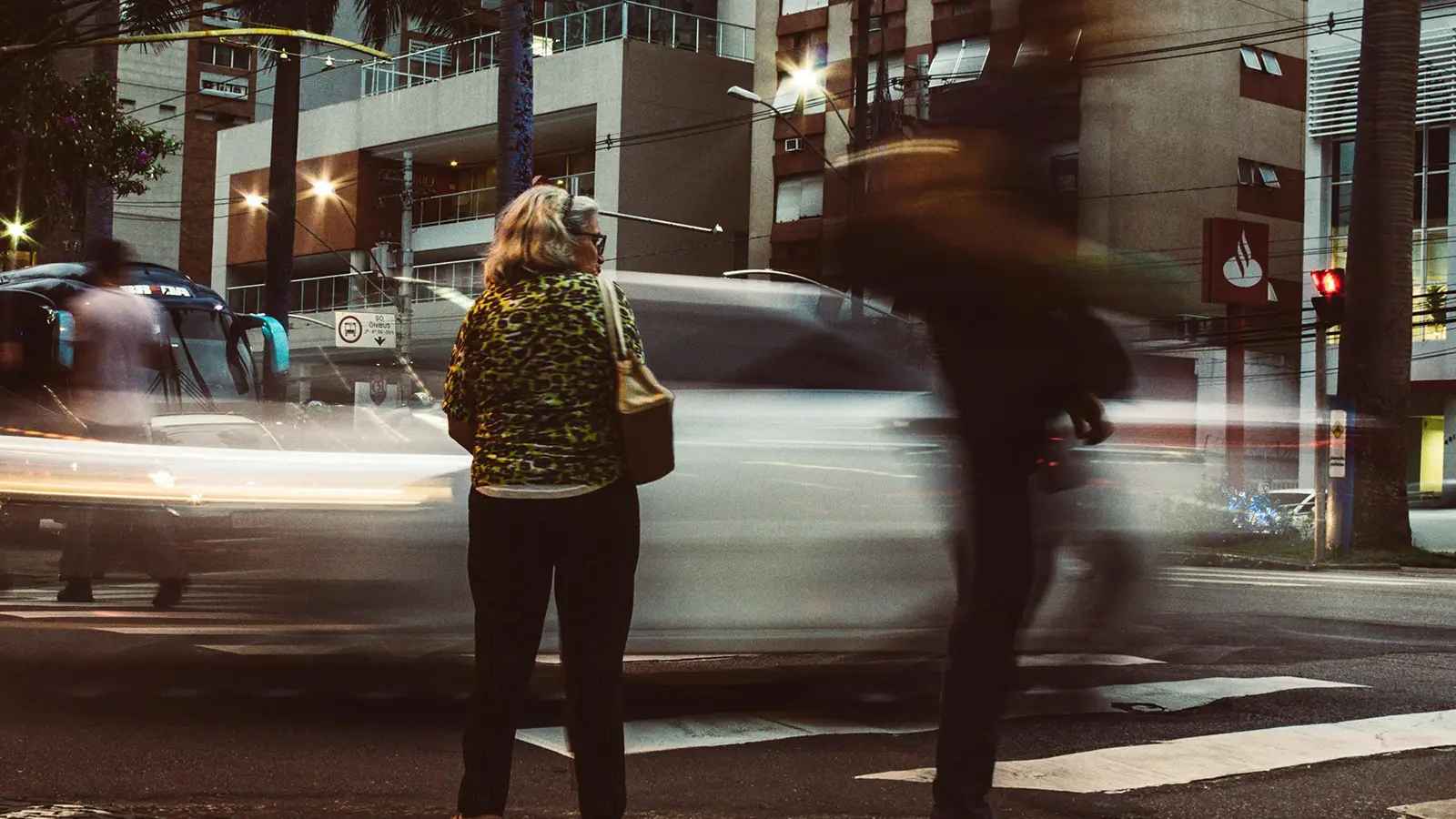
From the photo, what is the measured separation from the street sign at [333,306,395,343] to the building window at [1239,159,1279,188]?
85.8 feet

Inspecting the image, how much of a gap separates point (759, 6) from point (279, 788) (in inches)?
1790

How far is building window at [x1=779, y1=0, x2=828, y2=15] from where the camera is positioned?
46.8 m

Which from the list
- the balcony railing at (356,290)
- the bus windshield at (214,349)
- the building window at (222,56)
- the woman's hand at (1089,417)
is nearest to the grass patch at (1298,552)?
the bus windshield at (214,349)

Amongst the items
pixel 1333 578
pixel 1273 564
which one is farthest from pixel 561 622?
pixel 1273 564

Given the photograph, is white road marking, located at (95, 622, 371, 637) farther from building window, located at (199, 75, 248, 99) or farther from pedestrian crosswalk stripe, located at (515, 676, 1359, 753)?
building window, located at (199, 75, 248, 99)

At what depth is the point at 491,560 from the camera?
3754mm

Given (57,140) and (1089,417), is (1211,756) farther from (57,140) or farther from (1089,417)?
(57,140)

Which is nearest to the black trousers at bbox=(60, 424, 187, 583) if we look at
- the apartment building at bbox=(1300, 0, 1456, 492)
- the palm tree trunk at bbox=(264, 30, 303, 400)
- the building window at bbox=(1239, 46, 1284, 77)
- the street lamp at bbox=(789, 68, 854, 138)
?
the palm tree trunk at bbox=(264, 30, 303, 400)

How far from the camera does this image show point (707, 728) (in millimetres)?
5684

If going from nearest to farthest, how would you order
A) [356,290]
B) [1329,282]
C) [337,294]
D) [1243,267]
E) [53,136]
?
[53,136]
[1329,282]
[1243,267]
[356,290]
[337,294]

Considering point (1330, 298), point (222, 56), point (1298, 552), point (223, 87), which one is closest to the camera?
point (1330, 298)

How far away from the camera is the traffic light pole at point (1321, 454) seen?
63.3 ft

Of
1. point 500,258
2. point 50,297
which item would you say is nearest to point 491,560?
point 500,258

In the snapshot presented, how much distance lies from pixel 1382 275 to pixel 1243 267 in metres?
15.7
